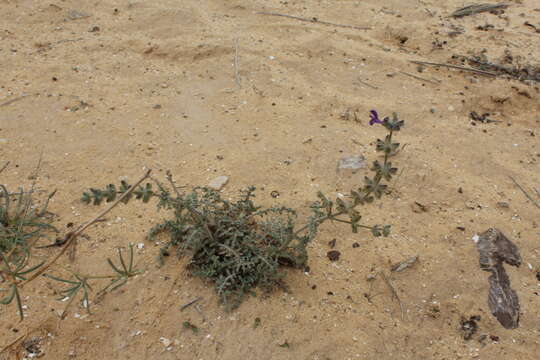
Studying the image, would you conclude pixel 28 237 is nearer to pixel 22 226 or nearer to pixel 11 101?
pixel 22 226

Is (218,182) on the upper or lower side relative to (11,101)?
lower

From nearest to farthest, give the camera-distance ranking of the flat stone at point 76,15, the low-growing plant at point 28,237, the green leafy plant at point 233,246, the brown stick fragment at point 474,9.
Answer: the green leafy plant at point 233,246, the low-growing plant at point 28,237, the flat stone at point 76,15, the brown stick fragment at point 474,9

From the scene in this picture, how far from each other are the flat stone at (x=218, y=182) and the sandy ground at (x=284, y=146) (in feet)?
0.20

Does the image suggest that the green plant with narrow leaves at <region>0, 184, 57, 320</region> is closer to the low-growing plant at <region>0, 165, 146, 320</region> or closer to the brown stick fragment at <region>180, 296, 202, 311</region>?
the low-growing plant at <region>0, 165, 146, 320</region>

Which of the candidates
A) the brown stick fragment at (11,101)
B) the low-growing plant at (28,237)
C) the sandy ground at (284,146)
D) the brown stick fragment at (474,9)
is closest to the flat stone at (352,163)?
the sandy ground at (284,146)

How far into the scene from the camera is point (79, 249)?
2312 millimetres

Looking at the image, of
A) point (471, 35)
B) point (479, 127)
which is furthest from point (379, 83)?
point (471, 35)

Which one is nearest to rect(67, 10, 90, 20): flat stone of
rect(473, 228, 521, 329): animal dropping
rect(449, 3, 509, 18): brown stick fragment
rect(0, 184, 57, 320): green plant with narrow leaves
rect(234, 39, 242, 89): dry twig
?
rect(234, 39, 242, 89): dry twig

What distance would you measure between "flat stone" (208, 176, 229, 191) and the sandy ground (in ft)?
0.20

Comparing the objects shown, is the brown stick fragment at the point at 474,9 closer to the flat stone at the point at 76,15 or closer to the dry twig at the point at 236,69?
the dry twig at the point at 236,69

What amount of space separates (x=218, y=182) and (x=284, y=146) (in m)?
0.64

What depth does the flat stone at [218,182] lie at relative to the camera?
2.71 meters

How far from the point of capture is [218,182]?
2750 millimetres

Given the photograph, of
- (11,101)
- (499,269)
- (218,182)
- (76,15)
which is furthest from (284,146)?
(76,15)
